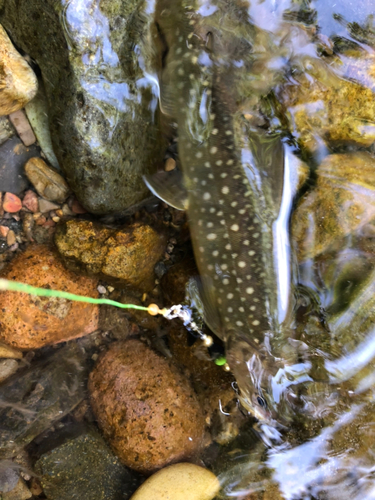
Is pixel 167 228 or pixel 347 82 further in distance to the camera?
pixel 167 228

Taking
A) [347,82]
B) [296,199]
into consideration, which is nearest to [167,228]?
[296,199]

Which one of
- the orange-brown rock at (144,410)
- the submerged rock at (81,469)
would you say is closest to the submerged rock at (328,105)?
the orange-brown rock at (144,410)

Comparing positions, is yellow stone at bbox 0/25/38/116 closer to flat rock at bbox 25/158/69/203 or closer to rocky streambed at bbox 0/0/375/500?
rocky streambed at bbox 0/0/375/500

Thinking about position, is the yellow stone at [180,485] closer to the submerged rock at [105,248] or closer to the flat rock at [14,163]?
the submerged rock at [105,248]

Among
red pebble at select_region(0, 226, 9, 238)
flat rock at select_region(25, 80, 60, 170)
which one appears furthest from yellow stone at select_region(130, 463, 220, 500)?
flat rock at select_region(25, 80, 60, 170)

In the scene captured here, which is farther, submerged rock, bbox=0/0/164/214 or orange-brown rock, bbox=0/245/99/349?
orange-brown rock, bbox=0/245/99/349

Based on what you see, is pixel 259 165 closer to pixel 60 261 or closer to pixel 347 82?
pixel 347 82
